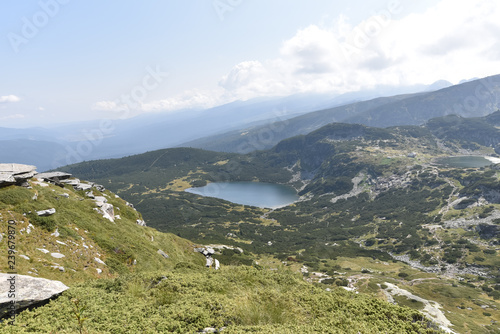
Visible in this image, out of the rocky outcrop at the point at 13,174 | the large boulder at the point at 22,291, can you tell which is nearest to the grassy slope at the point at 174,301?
the large boulder at the point at 22,291

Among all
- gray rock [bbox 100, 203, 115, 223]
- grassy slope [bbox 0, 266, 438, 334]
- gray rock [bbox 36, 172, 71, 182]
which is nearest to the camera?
grassy slope [bbox 0, 266, 438, 334]

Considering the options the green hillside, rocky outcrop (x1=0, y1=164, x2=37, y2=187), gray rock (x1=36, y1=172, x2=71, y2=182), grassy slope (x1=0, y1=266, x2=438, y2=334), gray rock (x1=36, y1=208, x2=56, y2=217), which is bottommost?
the green hillside

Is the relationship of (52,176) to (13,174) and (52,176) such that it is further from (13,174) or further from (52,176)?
(13,174)

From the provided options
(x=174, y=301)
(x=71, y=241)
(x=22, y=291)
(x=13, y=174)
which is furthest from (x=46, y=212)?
(x=174, y=301)

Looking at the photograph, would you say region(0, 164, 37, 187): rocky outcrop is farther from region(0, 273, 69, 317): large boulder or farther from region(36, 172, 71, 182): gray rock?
region(0, 273, 69, 317): large boulder

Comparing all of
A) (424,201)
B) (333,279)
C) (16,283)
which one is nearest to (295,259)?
(333,279)

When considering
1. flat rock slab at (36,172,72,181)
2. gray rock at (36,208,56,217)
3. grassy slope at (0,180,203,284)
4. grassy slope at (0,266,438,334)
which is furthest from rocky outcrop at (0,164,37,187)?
grassy slope at (0,266,438,334)

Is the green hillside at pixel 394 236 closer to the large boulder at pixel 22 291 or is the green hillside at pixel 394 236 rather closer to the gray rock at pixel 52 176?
the large boulder at pixel 22 291
